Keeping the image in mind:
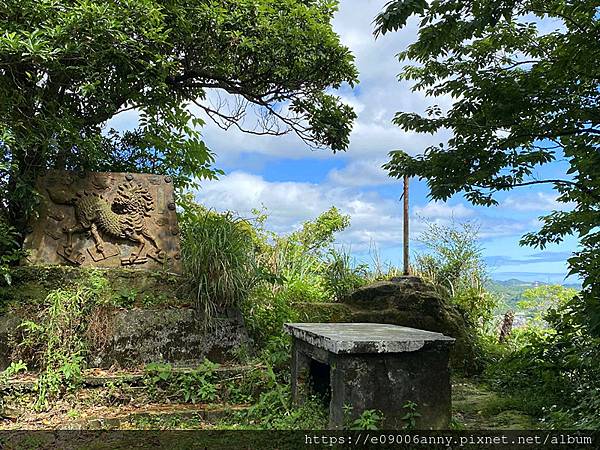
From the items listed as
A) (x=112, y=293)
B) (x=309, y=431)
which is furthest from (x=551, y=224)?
(x=112, y=293)

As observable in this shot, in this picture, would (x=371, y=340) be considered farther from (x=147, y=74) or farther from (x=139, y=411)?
(x=147, y=74)

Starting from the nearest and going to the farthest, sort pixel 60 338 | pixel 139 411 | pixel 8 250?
1. pixel 139 411
2. pixel 60 338
3. pixel 8 250

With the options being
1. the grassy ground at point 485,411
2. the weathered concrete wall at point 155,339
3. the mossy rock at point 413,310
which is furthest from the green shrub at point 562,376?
the weathered concrete wall at point 155,339

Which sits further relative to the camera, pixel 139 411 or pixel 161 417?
pixel 139 411

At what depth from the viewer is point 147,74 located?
5234 mm

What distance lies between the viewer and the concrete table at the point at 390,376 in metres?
2.90

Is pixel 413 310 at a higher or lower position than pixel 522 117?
lower

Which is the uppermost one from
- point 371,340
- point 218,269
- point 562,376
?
point 218,269

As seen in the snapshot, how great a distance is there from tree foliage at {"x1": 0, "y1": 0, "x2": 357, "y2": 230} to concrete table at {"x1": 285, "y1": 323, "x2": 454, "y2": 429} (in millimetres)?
3398

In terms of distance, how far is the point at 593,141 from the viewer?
3676 millimetres

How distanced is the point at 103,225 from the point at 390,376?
137 inches

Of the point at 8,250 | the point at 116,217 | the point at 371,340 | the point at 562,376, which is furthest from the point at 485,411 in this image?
the point at 8,250

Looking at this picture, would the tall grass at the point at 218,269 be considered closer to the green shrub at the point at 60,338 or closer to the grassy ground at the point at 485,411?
the green shrub at the point at 60,338

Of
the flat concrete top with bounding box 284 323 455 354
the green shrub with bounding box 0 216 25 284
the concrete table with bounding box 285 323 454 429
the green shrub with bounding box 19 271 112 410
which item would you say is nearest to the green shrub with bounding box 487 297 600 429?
the concrete table with bounding box 285 323 454 429
